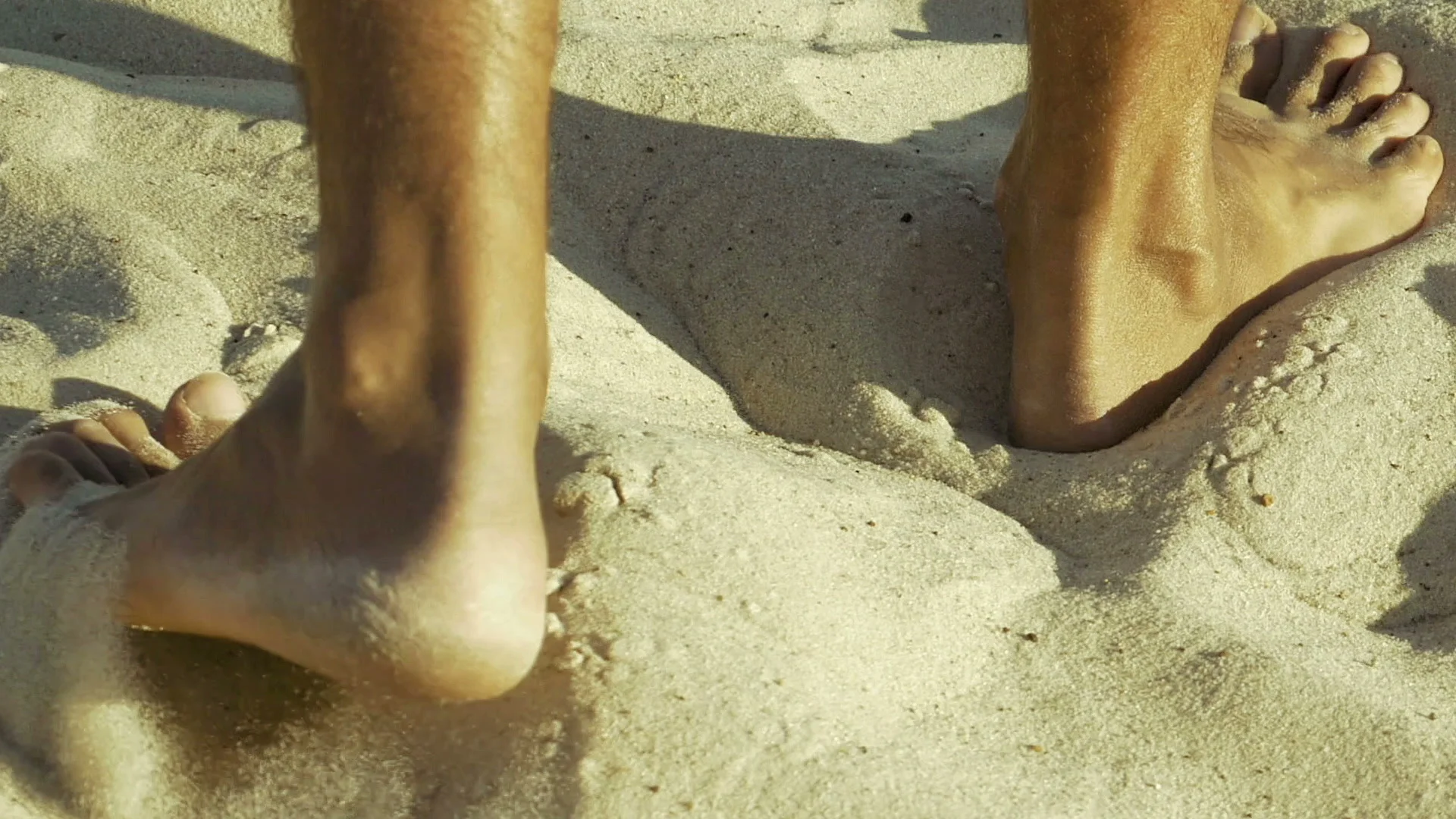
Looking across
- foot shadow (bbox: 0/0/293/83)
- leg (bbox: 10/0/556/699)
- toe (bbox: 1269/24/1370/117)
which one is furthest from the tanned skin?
toe (bbox: 1269/24/1370/117)

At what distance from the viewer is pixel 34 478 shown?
161cm

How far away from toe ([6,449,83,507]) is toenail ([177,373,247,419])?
163mm

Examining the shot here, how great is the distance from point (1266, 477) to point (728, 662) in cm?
76

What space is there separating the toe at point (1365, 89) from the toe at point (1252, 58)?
0.13 metres

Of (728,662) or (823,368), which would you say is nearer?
(728,662)

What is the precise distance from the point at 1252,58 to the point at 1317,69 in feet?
0.37

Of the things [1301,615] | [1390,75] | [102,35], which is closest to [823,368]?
[1301,615]

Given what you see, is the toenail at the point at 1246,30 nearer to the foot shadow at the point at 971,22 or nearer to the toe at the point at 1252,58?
the toe at the point at 1252,58

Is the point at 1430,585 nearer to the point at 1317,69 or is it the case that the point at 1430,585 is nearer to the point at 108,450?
the point at 1317,69

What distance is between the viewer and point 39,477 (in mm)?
1607

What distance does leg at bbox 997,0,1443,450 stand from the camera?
6.25 feet

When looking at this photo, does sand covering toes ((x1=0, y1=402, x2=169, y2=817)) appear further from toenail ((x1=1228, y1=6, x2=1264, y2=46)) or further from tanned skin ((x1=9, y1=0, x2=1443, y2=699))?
toenail ((x1=1228, y1=6, x2=1264, y2=46))

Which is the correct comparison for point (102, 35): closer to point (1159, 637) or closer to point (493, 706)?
point (493, 706)

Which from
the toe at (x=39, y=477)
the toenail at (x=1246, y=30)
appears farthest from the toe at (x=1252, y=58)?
the toe at (x=39, y=477)
